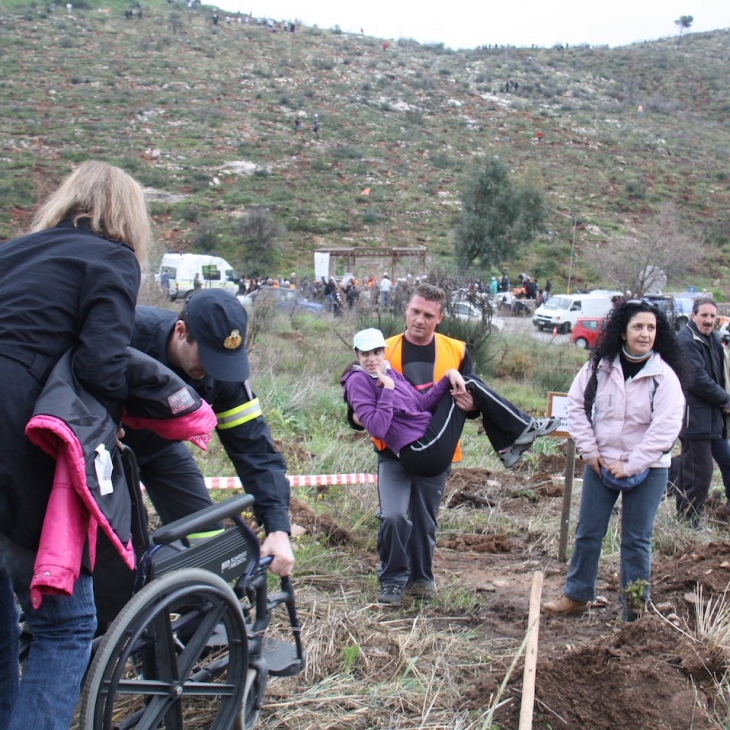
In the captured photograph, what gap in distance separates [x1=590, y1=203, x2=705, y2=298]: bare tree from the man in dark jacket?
24714 mm

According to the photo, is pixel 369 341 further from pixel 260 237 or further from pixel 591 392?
pixel 260 237

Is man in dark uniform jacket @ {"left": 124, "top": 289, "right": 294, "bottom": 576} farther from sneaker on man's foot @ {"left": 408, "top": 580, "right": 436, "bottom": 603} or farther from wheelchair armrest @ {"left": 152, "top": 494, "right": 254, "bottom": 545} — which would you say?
sneaker on man's foot @ {"left": 408, "top": 580, "right": 436, "bottom": 603}

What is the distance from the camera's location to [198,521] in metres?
2.39

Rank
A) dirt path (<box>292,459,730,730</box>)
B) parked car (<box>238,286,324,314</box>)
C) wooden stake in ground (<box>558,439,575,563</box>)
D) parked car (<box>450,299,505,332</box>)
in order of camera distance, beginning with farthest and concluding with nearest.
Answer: parked car (<box>238,286,324,314</box>) → parked car (<box>450,299,505,332</box>) → wooden stake in ground (<box>558,439,575,563</box>) → dirt path (<box>292,459,730,730</box>)

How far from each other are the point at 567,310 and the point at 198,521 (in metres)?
24.9

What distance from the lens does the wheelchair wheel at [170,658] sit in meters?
2.02

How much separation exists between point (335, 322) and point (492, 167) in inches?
761

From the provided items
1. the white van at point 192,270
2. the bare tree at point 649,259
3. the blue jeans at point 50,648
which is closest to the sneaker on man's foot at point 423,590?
the blue jeans at point 50,648

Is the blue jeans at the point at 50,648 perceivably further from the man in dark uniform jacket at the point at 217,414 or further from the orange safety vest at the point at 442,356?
the orange safety vest at the point at 442,356

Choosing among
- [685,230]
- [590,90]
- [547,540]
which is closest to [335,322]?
[547,540]

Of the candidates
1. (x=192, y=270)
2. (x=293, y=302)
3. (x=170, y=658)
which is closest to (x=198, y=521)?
(x=170, y=658)

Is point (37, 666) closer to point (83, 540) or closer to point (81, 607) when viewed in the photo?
point (81, 607)

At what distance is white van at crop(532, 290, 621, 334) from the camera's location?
84.6 feet

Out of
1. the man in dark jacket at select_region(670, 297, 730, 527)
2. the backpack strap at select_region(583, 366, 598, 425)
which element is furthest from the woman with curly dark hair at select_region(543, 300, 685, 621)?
the man in dark jacket at select_region(670, 297, 730, 527)
